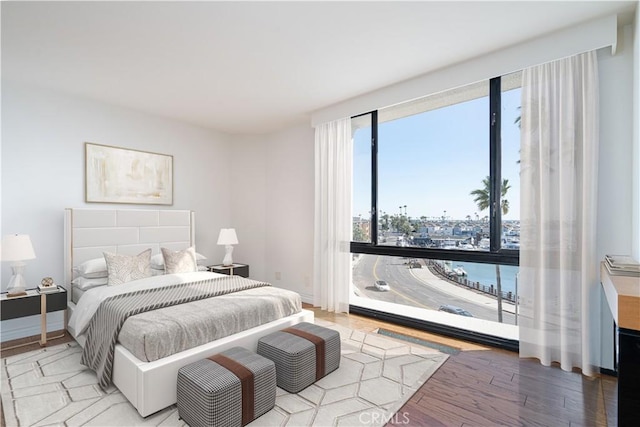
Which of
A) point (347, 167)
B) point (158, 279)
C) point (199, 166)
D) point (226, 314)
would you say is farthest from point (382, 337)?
point (199, 166)

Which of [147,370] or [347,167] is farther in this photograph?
[347,167]

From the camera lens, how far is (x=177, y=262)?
12.4ft

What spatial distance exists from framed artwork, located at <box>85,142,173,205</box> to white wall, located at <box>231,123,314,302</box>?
1213mm

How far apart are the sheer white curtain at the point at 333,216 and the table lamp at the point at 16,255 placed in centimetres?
309

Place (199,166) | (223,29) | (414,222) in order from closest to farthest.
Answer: (223,29) → (414,222) → (199,166)

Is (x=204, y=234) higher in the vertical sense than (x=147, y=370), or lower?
higher

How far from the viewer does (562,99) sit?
258 cm

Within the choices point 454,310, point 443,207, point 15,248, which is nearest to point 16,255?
point 15,248

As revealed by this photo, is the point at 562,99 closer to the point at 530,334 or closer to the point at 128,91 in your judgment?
the point at 530,334

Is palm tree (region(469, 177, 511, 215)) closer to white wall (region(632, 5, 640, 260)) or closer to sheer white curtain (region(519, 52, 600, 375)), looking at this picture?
sheer white curtain (region(519, 52, 600, 375))

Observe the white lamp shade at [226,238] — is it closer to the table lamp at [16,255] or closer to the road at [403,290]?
the road at [403,290]

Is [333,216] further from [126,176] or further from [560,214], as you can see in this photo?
[126,176]

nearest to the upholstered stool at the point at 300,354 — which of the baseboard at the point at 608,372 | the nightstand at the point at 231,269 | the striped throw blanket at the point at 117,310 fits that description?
the striped throw blanket at the point at 117,310

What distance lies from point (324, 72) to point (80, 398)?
3366 millimetres
